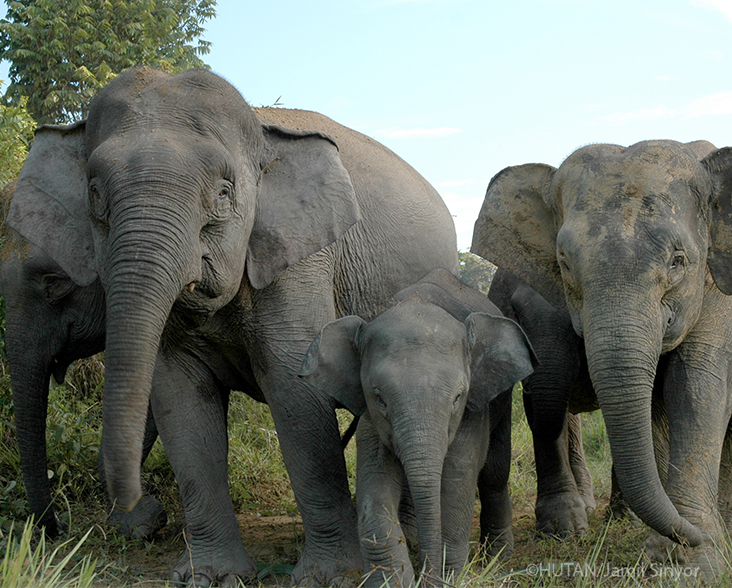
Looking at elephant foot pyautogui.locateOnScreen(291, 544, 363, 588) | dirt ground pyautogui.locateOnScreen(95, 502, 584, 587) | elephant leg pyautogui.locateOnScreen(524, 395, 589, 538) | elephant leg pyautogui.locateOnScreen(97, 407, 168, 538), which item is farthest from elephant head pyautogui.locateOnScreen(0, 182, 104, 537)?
elephant leg pyautogui.locateOnScreen(524, 395, 589, 538)

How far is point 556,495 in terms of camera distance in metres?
5.75

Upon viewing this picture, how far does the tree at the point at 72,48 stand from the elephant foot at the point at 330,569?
18.6m

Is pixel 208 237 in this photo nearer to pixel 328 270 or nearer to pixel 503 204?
pixel 328 270

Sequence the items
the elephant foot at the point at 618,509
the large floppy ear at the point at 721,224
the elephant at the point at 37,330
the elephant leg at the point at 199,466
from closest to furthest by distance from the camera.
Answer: the large floppy ear at the point at 721,224
the elephant leg at the point at 199,466
the elephant at the point at 37,330
the elephant foot at the point at 618,509

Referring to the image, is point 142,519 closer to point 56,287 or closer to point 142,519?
point 142,519

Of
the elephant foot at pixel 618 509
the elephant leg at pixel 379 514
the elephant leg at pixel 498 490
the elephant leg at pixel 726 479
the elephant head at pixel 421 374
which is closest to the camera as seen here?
the elephant head at pixel 421 374

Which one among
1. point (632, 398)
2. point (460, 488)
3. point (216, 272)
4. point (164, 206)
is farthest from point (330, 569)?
point (164, 206)

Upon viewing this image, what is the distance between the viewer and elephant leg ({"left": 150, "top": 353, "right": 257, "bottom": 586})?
4719mm

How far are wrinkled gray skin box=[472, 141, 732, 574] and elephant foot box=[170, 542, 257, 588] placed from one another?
6.59ft

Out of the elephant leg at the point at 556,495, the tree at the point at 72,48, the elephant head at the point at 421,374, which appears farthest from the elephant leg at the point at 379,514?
the tree at the point at 72,48

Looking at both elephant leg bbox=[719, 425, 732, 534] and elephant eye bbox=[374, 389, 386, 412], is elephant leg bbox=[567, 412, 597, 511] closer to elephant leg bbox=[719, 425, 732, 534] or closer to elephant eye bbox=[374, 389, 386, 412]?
elephant leg bbox=[719, 425, 732, 534]

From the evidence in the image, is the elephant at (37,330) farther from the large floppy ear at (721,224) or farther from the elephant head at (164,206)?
the large floppy ear at (721,224)

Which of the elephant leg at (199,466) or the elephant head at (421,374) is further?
the elephant leg at (199,466)

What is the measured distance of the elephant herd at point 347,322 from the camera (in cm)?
378
